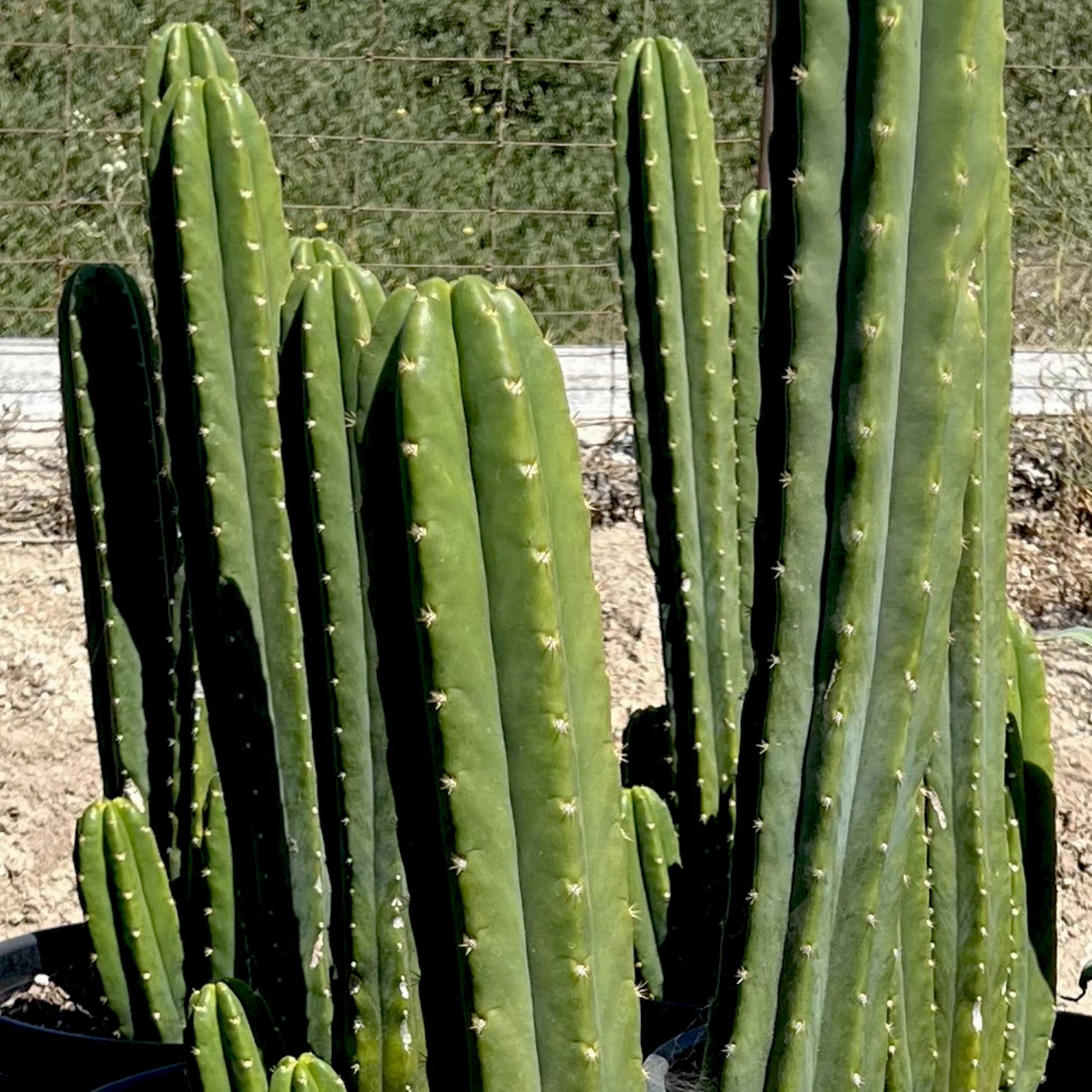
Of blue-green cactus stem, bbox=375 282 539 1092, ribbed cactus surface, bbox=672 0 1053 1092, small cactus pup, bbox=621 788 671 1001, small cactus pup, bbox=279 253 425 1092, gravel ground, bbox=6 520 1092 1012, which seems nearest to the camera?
blue-green cactus stem, bbox=375 282 539 1092

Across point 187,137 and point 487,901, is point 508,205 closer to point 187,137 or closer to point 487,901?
point 187,137

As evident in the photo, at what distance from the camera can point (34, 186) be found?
8.00 metres

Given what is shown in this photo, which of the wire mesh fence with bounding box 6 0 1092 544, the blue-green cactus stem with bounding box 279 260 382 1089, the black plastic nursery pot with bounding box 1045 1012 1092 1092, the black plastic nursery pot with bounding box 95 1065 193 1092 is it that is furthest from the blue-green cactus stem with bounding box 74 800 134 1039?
the wire mesh fence with bounding box 6 0 1092 544

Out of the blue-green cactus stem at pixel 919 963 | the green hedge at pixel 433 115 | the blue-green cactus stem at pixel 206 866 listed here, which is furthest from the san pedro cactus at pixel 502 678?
the green hedge at pixel 433 115

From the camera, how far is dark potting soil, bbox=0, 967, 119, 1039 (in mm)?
2711

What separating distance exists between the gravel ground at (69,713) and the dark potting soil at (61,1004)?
78 cm

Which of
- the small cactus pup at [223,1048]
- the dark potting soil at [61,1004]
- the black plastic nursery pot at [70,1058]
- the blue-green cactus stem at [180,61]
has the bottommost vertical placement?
the dark potting soil at [61,1004]

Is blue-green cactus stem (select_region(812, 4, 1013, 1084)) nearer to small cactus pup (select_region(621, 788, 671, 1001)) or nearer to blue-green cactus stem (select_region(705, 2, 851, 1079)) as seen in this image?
blue-green cactus stem (select_region(705, 2, 851, 1079))

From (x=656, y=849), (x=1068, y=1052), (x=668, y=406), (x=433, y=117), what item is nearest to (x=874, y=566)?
(x=668, y=406)

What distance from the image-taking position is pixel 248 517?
6.68 feet

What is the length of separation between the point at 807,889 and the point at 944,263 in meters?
0.60

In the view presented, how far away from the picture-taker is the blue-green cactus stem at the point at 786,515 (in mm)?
1415

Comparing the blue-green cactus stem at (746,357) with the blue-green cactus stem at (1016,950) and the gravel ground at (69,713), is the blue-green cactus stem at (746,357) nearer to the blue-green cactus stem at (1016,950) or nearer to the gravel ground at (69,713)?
the blue-green cactus stem at (1016,950)

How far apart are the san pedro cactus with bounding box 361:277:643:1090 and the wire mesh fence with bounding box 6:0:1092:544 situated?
18.5ft
